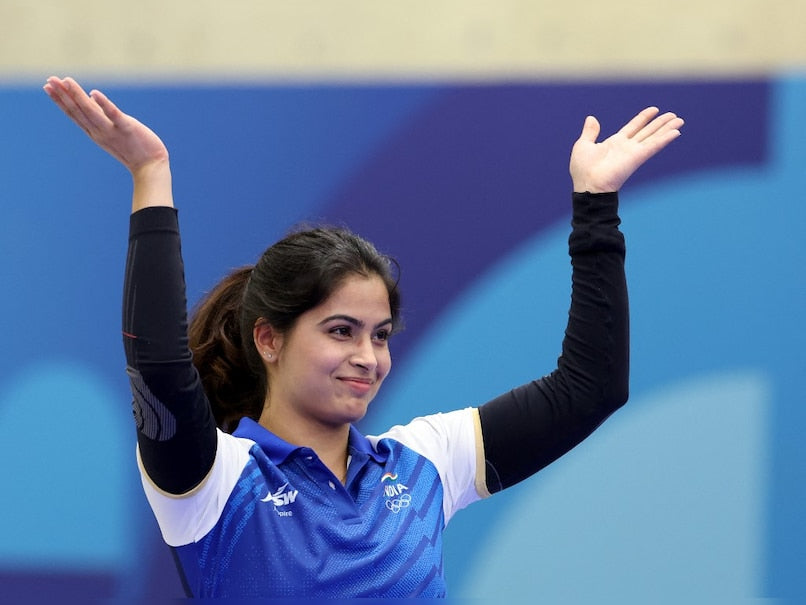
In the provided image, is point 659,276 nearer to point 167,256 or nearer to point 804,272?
point 804,272

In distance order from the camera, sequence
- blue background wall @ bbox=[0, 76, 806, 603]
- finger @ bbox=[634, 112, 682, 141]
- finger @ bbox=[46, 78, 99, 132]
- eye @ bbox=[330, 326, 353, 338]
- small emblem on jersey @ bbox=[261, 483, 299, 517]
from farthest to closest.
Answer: blue background wall @ bbox=[0, 76, 806, 603]
finger @ bbox=[634, 112, 682, 141]
eye @ bbox=[330, 326, 353, 338]
small emblem on jersey @ bbox=[261, 483, 299, 517]
finger @ bbox=[46, 78, 99, 132]

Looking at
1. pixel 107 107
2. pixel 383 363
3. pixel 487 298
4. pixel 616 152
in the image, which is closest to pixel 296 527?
pixel 383 363

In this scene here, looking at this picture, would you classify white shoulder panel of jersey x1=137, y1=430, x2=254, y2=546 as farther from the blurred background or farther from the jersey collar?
the blurred background

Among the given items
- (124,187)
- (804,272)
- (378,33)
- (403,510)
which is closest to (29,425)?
(124,187)

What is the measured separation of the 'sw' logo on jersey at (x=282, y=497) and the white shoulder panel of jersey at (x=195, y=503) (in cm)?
5

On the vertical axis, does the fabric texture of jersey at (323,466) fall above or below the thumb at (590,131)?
below

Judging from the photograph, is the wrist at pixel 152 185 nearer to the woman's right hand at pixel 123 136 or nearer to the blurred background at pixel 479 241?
the woman's right hand at pixel 123 136

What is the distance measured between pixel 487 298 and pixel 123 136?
138 cm

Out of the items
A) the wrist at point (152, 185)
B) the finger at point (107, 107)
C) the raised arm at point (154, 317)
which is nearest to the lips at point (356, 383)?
the raised arm at point (154, 317)

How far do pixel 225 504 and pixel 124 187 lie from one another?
1.48m

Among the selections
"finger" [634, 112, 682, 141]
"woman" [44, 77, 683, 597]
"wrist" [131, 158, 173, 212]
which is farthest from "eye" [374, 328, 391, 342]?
"finger" [634, 112, 682, 141]

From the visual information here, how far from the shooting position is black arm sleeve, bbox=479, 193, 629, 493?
5.54ft

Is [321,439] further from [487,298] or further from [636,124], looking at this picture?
[487,298]

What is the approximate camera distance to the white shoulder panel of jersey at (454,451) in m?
1.74
